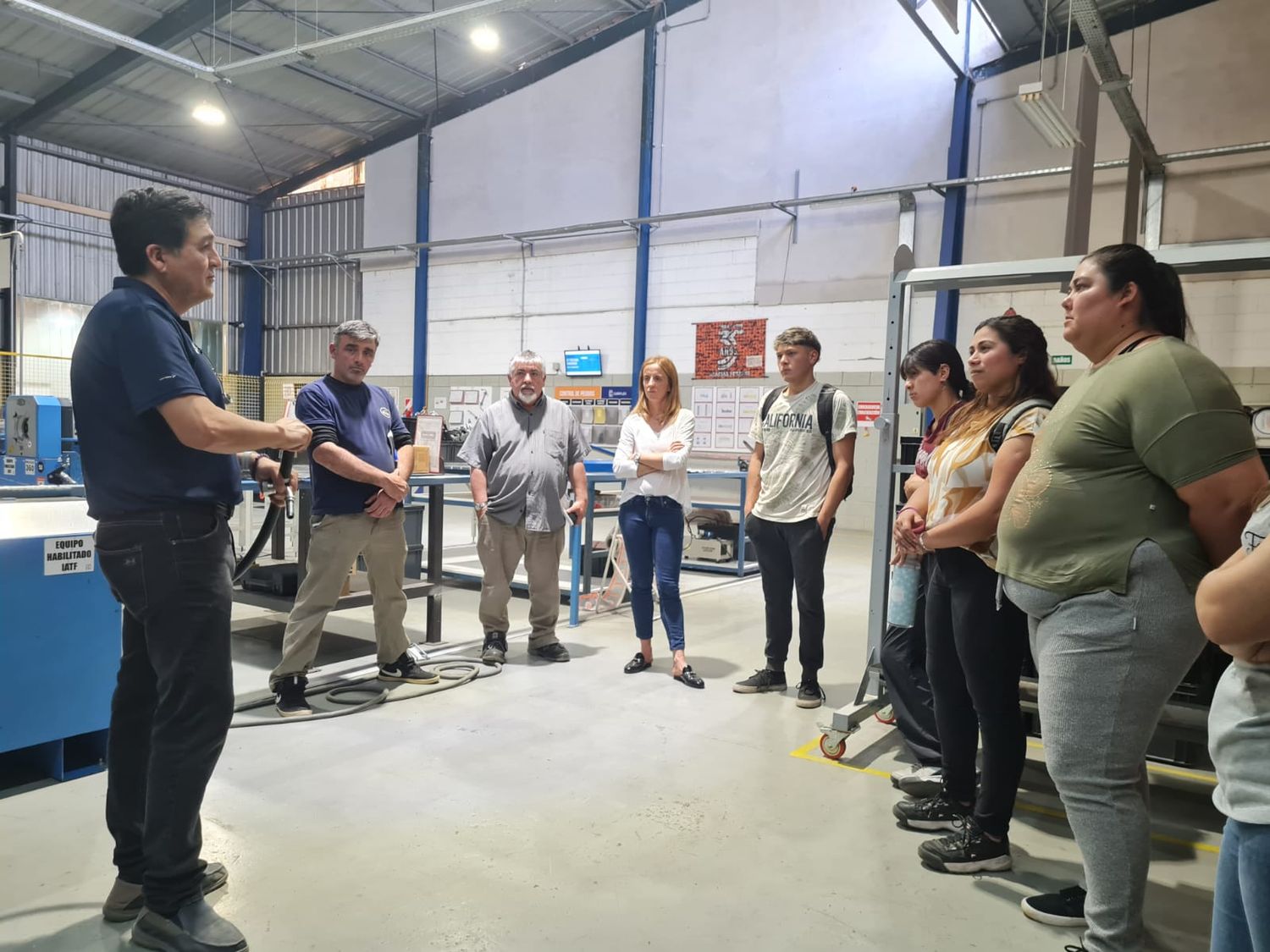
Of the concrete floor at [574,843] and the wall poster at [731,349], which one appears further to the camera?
the wall poster at [731,349]

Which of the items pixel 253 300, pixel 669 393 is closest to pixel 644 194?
pixel 669 393

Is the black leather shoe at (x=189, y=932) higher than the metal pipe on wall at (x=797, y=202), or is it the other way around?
the metal pipe on wall at (x=797, y=202)

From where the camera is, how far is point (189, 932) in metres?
1.64

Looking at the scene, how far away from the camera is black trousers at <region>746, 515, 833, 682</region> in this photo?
3.29 metres

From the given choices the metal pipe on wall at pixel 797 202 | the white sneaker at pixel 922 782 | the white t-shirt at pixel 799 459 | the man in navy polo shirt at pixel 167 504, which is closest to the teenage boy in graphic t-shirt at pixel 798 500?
the white t-shirt at pixel 799 459

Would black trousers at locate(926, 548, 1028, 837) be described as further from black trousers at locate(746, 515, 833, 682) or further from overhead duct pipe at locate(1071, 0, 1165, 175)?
overhead duct pipe at locate(1071, 0, 1165, 175)

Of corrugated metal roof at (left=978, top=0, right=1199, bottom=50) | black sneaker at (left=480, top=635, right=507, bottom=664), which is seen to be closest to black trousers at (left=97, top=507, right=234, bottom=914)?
black sneaker at (left=480, top=635, right=507, bottom=664)

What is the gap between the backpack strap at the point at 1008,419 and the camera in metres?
1.92

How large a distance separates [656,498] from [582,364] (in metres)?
7.67

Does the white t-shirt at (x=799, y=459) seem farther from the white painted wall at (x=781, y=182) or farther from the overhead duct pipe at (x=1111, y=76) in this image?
the white painted wall at (x=781, y=182)

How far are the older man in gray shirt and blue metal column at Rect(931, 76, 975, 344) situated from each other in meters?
5.97

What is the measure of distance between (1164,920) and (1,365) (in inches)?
554

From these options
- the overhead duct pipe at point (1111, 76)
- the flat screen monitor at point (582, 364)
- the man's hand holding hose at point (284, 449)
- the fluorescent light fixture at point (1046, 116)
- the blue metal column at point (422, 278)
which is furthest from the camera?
the blue metal column at point (422, 278)

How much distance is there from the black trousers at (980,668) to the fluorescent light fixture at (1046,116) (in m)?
3.44
